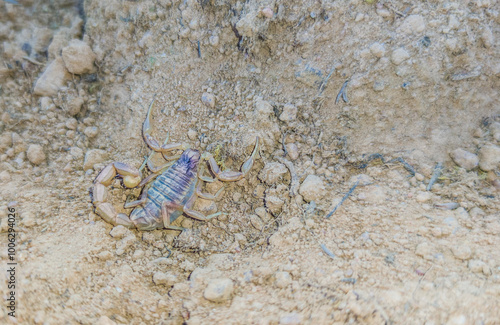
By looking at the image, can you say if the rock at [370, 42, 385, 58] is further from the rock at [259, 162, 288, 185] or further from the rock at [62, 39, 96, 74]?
the rock at [62, 39, 96, 74]

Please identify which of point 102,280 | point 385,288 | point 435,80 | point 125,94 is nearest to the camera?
point 385,288

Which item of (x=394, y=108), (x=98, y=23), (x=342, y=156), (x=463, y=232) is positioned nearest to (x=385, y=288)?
(x=463, y=232)

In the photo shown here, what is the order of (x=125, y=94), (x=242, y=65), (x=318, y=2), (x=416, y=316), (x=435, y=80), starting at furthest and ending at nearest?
(x=125, y=94)
(x=242, y=65)
(x=318, y=2)
(x=435, y=80)
(x=416, y=316)

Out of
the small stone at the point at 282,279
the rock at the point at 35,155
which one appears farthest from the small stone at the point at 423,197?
the rock at the point at 35,155

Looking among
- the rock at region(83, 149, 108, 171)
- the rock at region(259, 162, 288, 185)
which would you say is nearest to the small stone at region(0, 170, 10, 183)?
the rock at region(83, 149, 108, 171)

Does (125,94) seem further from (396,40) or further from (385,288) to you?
(385,288)

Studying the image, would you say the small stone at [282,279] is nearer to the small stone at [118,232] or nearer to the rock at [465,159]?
the small stone at [118,232]
